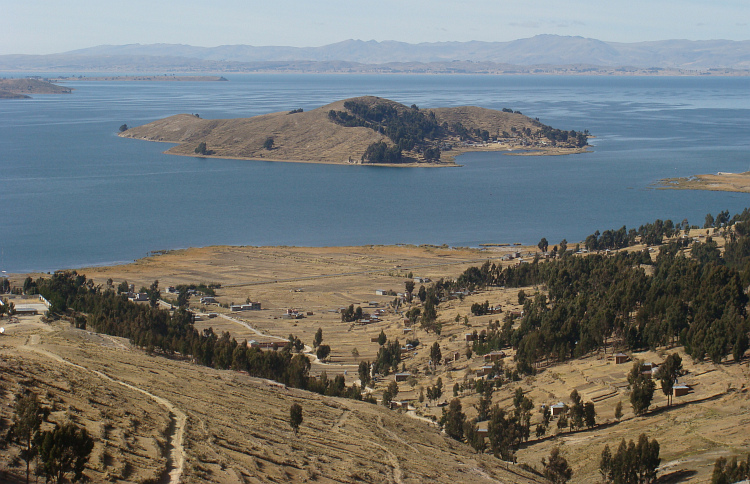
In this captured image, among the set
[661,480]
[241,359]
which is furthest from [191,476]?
[241,359]

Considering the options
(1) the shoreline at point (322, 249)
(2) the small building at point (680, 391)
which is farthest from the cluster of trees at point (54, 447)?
(1) the shoreline at point (322, 249)

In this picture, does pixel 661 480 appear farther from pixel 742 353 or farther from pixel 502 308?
pixel 502 308

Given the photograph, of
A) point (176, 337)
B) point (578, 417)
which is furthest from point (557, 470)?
point (176, 337)

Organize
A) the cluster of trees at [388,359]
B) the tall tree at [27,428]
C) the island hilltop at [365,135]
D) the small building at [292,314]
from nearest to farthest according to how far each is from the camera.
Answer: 1. the tall tree at [27,428]
2. the cluster of trees at [388,359]
3. the small building at [292,314]
4. the island hilltop at [365,135]

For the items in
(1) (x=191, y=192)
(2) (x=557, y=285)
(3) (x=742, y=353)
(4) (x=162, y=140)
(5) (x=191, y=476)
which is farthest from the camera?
(4) (x=162, y=140)

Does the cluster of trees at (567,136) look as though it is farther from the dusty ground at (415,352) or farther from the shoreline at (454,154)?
the dusty ground at (415,352)
